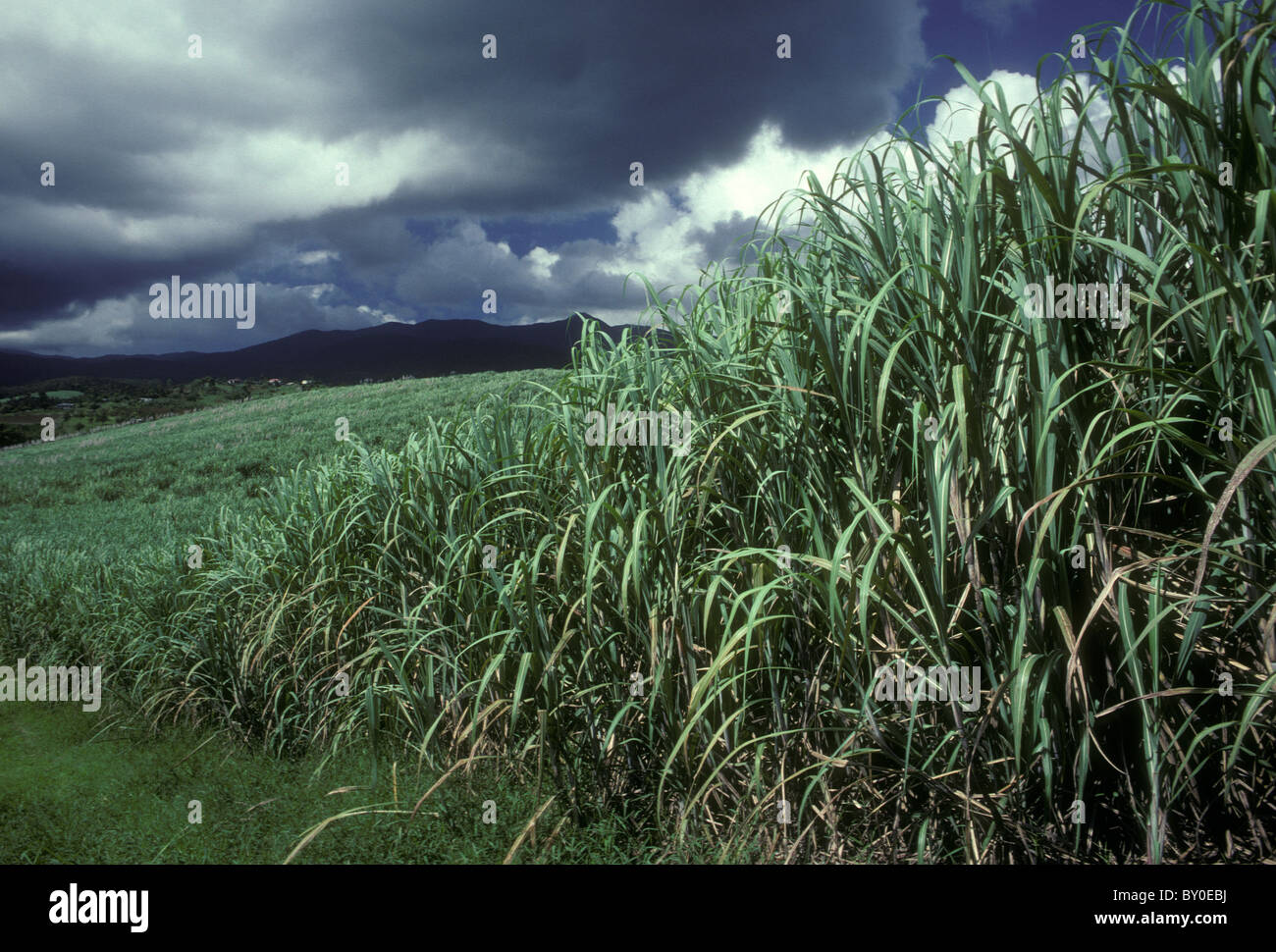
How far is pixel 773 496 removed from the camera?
1.98m

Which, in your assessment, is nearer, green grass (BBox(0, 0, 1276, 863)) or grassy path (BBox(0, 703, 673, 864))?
green grass (BBox(0, 0, 1276, 863))

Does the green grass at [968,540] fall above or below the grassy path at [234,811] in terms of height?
above

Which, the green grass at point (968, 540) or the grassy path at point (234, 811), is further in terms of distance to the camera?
the grassy path at point (234, 811)

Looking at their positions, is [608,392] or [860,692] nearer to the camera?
[860,692]

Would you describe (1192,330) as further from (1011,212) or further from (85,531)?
(85,531)

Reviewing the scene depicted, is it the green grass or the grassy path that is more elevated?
the green grass

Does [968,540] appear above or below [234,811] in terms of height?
above

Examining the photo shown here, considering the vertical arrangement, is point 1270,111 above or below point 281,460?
above

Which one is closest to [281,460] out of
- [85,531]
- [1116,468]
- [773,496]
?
[85,531]

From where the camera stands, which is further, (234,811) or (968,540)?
(234,811)
